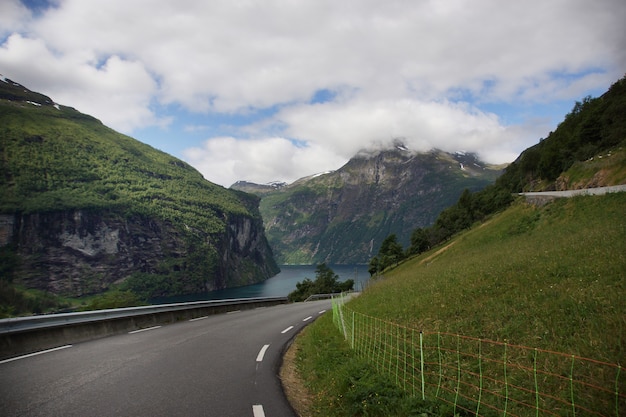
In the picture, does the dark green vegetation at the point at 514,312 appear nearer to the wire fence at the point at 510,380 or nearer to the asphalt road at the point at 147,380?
the wire fence at the point at 510,380

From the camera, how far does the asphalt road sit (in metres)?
6.15

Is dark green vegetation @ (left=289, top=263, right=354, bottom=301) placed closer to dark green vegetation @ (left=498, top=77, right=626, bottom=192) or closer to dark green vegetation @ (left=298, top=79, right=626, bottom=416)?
dark green vegetation @ (left=498, top=77, right=626, bottom=192)

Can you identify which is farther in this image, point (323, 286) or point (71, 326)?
point (323, 286)

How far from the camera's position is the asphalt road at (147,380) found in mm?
6152

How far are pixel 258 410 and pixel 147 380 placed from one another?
2818 millimetres

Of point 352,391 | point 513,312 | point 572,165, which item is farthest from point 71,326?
point 572,165

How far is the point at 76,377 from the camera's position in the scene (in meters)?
7.71

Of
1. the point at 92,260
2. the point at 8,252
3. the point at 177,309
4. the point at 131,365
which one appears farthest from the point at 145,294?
the point at 131,365

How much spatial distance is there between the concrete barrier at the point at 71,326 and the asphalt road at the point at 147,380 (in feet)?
2.39

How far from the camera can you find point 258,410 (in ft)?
21.0

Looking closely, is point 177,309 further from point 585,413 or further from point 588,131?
point 588,131

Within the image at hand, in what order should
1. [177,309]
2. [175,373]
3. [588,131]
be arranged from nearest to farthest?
[175,373]
[177,309]
[588,131]

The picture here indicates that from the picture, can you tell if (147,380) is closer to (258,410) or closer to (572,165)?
(258,410)

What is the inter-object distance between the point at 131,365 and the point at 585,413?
9094 mm
